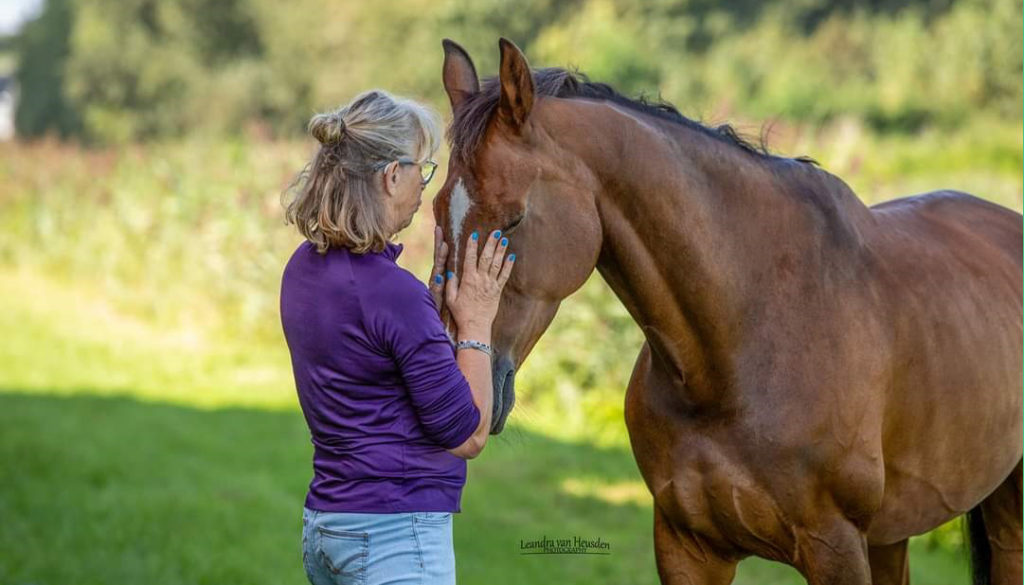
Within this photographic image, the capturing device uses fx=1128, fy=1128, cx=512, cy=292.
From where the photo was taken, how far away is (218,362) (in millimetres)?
11117

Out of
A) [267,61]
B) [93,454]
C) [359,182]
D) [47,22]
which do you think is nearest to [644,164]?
[359,182]

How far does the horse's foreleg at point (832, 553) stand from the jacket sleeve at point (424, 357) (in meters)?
1.04

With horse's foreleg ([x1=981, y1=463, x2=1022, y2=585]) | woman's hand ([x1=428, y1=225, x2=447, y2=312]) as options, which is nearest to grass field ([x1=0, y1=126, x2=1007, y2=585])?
woman's hand ([x1=428, y1=225, x2=447, y2=312])

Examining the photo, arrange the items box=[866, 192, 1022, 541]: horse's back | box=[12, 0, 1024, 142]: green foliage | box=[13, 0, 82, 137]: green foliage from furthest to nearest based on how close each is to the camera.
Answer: box=[13, 0, 82, 137]: green foliage, box=[12, 0, 1024, 142]: green foliage, box=[866, 192, 1022, 541]: horse's back

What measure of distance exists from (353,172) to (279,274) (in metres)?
9.80

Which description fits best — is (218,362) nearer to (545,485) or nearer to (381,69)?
(545,485)

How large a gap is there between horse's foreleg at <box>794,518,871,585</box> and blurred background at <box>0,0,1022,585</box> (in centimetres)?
76

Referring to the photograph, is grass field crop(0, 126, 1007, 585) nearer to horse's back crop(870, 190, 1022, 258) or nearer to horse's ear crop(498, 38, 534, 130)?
horse's ear crop(498, 38, 534, 130)

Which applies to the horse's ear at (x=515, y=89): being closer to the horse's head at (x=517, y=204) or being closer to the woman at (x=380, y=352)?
the horse's head at (x=517, y=204)

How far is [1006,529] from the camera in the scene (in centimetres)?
391

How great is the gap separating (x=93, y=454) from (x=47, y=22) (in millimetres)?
43084

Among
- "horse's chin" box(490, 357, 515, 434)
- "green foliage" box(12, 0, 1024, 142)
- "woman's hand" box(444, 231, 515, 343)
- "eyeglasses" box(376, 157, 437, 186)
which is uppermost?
"green foliage" box(12, 0, 1024, 142)

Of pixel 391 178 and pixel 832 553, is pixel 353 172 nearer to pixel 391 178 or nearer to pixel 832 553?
pixel 391 178

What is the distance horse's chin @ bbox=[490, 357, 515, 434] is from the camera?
2.41 metres
